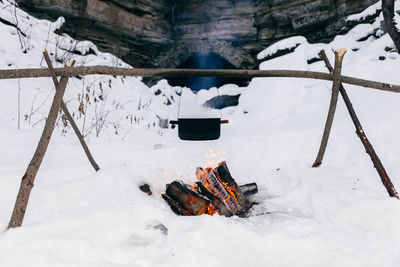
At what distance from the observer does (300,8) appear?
32.5ft

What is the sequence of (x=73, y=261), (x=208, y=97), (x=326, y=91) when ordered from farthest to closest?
1. (x=208, y=97)
2. (x=326, y=91)
3. (x=73, y=261)

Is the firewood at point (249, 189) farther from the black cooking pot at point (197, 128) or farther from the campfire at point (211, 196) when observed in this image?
the black cooking pot at point (197, 128)

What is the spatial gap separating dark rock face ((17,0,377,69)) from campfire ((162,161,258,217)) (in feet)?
25.7

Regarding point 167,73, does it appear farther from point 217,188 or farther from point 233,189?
point 233,189

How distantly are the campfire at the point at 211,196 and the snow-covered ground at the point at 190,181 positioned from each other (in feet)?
0.52

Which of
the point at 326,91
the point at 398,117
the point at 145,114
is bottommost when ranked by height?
the point at 145,114

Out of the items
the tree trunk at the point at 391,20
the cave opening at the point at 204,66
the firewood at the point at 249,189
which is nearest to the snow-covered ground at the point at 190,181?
the firewood at the point at 249,189

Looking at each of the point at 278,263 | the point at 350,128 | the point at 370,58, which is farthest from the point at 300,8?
the point at 278,263

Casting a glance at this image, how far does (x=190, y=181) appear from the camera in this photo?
3443 mm

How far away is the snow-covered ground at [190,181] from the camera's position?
162 centimetres

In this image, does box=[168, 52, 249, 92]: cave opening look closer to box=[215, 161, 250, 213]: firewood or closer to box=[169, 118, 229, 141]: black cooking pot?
box=[169, 118, 229, 141]: black cooking pot

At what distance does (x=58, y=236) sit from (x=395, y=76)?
6.41m

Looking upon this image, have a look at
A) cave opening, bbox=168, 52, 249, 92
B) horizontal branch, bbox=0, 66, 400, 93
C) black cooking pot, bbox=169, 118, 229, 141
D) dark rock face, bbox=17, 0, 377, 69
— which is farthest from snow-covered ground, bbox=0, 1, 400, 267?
cave opening, bbox=168, 52, 249, 92

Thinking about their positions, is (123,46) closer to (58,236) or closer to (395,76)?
(395,76)
